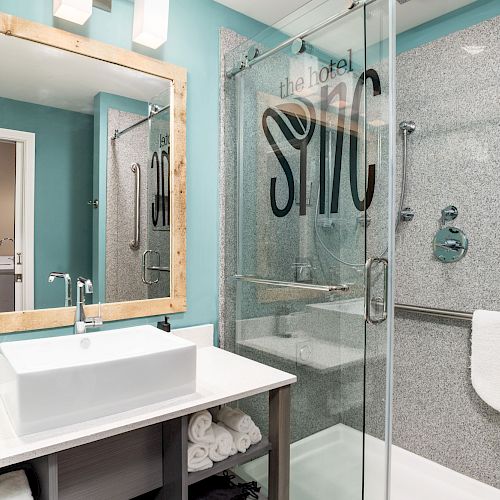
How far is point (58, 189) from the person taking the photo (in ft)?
5.28

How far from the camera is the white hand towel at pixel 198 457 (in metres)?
1.41

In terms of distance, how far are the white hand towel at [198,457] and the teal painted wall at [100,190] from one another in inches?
27.0

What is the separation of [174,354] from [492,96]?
6.06 ft

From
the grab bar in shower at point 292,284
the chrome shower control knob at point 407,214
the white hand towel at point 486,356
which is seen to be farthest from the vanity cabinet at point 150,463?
the chrome shower control knob at point 407,214

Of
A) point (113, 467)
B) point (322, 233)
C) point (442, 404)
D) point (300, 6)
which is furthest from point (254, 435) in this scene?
point (300, 6)

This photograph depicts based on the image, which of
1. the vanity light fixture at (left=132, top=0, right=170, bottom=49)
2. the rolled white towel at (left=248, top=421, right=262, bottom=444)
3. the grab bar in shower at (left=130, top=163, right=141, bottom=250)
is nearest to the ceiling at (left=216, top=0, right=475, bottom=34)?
the vanity light fixture at (left=132, top=0, right=170, bottom=49)

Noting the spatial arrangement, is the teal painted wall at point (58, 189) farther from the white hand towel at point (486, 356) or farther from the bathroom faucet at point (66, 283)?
the white hand towel at point (486, 356)

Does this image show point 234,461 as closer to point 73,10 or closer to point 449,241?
point 449,241

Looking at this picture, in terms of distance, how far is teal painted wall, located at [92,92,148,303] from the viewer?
1686 millimetres

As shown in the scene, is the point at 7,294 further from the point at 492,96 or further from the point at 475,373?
the point at 492,96

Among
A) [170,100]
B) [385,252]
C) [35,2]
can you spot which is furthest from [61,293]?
[385,252]

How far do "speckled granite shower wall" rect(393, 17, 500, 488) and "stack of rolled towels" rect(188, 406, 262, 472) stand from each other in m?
1.12

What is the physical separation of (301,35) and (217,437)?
1574mm

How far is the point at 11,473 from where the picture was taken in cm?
124
